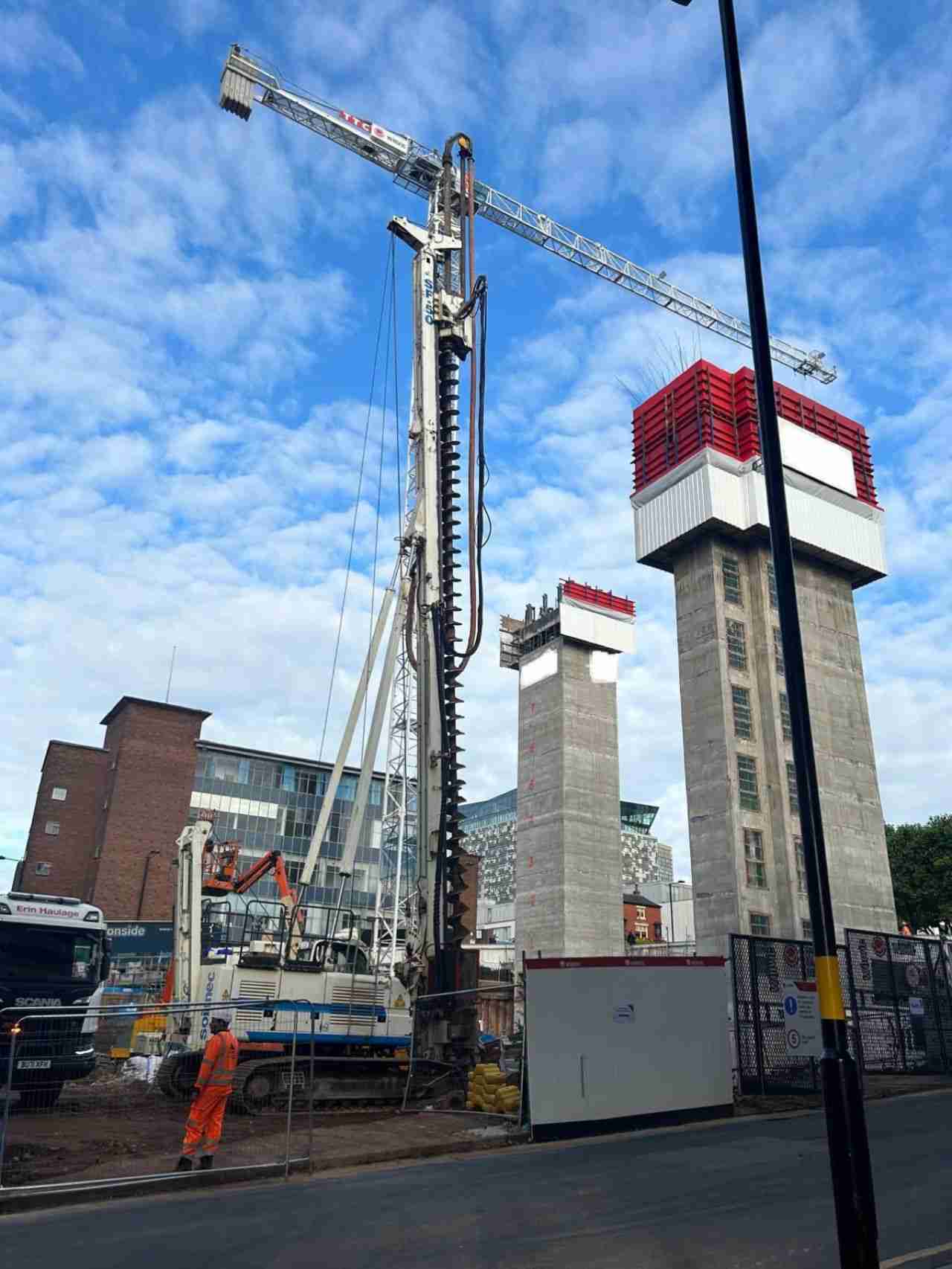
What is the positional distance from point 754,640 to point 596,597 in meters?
31.5

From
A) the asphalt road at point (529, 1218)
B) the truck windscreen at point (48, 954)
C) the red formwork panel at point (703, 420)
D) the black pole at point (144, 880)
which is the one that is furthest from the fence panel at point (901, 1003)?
the black pole at point (144, 880)

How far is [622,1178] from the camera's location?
404 inches

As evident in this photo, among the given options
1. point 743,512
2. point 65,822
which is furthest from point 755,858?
point 65,822

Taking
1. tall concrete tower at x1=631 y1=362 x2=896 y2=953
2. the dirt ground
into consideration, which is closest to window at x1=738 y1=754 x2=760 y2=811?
tall concrete tower at x1=631 y1=362 x2=896 y2=953

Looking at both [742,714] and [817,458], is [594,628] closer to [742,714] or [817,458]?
[817,458]

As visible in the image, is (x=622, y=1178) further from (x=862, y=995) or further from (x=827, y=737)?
(x=827, y=737)

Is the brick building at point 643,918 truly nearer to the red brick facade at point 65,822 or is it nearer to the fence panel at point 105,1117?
the red brick facade at point 65,822

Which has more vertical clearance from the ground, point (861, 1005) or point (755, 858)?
point (755, 858)

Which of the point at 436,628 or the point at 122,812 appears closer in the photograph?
the point at 436,628

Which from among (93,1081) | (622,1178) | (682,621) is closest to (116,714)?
(682,621)

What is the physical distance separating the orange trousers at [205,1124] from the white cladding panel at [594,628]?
7365 cm

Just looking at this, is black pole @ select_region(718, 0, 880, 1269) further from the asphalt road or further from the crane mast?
the crane mast

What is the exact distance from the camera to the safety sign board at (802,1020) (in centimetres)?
1694

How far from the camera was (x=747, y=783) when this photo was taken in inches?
2119
